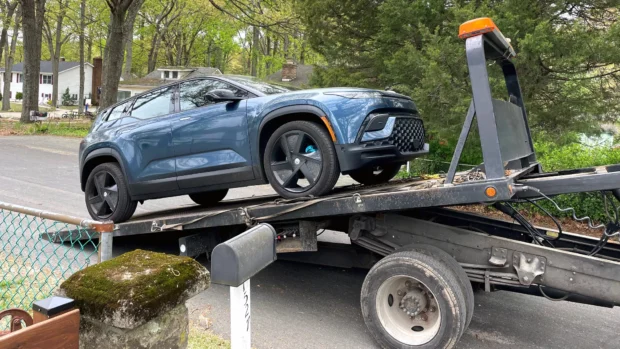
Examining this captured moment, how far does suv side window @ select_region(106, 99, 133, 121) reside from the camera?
6055 mm

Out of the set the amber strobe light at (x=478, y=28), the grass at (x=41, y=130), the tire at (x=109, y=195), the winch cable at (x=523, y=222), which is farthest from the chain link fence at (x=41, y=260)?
the grass at (x=41, y=130)

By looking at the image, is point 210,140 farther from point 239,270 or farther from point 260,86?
point 239,270

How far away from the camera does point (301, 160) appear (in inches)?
169

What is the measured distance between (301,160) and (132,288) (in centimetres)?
222

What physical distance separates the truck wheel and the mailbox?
6.23ft

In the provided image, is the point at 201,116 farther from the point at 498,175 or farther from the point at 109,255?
the point at 498,175

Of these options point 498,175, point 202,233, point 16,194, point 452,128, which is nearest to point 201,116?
point 202,233

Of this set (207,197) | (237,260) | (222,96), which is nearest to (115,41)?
(207,197)

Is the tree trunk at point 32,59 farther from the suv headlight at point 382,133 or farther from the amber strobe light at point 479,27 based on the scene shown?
the amber strobe light at point 479,27

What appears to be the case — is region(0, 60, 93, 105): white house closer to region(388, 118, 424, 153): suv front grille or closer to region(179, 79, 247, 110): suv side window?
region(179, 79, 247, 110): suv side window

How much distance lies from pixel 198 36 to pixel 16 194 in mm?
43593

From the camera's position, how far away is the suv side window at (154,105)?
5480 millimetres

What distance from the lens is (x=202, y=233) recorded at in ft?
16.1

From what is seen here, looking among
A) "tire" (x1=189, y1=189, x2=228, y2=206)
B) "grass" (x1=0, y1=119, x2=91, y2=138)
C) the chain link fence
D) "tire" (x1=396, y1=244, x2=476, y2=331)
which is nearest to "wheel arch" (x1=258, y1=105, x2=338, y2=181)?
"tire" (x1=396, y1=244, x2=476, y2=331)
